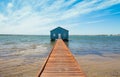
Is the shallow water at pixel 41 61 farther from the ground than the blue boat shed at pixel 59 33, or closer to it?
closer to it

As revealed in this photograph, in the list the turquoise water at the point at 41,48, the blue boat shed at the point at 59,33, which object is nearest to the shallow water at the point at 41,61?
the turquoise water at the point at 41,48

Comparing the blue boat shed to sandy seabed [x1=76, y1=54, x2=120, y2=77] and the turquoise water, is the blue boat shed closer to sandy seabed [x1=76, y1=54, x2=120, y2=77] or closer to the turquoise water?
the turquoise water

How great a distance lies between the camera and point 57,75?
5.96 metres

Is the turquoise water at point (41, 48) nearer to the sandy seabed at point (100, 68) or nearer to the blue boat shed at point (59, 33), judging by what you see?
the blue boat shed at point (59, 33)

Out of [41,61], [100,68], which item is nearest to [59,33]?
[41,61]

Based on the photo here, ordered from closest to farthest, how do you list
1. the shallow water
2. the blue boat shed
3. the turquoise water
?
1. the shallow water
2. the turquoise water
3. the blue boat shed

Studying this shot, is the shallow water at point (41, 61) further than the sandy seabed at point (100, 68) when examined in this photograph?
Yes

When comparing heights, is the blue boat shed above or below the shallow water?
above

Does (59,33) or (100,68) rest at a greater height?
(59,33)

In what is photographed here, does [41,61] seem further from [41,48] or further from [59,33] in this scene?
[59,33]

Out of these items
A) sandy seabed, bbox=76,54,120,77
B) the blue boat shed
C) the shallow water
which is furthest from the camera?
the blue boat shed

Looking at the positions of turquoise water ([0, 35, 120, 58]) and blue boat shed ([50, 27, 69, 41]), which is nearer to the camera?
turquoise water ([0, 35, 120, 58])

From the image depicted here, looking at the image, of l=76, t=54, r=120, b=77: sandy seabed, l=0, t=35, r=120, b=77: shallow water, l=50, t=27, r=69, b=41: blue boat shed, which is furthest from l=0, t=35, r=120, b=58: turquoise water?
l=76, t=54, r=120, b=77: sandy seabed

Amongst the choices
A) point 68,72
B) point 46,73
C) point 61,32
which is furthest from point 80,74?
point 61,32
